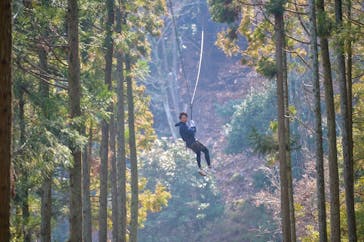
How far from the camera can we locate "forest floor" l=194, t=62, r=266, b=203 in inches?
1802

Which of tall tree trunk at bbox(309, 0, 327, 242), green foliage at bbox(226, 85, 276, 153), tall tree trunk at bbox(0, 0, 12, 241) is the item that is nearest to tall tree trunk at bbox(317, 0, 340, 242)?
tall tree trunk at bbox(309, 0, 327, 242)

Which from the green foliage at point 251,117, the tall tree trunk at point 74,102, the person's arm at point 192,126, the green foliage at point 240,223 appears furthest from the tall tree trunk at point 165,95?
the tall tree trunk at point 74,102

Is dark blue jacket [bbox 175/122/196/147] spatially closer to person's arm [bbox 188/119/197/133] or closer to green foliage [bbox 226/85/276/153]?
person's arm [bbox 188/119/197/133]

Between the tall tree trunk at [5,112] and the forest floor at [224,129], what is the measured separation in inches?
1480

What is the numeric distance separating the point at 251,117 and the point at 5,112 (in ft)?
124

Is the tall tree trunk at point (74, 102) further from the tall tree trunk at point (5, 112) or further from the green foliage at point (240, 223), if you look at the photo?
the green foliage at point (240, 223)

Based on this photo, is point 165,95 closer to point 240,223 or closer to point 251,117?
point 251,117

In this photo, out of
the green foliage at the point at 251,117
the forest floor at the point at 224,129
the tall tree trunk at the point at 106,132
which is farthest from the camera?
the forest floor at the point at 224,129

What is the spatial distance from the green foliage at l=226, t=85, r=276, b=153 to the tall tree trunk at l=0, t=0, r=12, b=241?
36447 mm

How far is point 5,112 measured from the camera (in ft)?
18.4

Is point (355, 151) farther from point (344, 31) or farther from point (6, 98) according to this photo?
point (6, 98)

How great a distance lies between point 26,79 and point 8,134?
8.42m

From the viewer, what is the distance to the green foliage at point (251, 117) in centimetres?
4225

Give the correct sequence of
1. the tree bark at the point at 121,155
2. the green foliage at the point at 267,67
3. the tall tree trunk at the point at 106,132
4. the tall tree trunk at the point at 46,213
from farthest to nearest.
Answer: the tree bark at the point at 121,155, the tall tree trunk at the point at 106,132, the green foliage at the point at 267,67, the tall tree trunk at the point at 46,213
